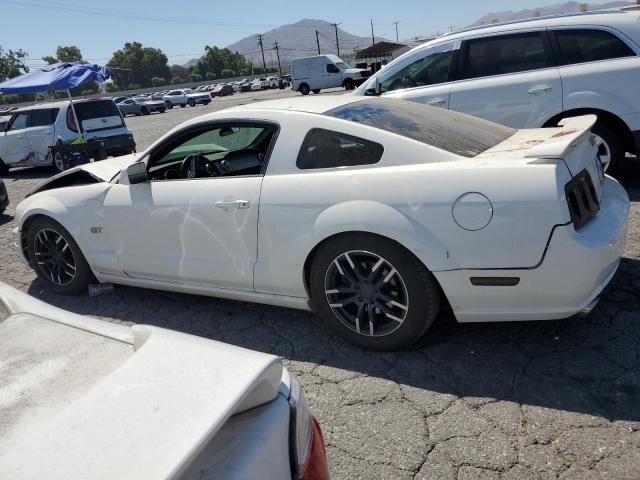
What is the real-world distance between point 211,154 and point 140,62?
123046 mm

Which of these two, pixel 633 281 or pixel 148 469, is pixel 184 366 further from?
pixel 633 281

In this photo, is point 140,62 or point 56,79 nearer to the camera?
point 56,79

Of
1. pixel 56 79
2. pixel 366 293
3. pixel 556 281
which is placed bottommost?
pixel 366 293

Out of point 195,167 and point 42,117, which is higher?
point 42,117

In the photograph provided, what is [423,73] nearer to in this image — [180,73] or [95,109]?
[95,109]

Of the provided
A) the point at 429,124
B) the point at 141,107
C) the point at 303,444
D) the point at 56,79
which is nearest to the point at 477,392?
the point at 303,444

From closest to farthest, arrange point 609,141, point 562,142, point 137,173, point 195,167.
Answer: point 562,142 → point 137,173 → point 195,167 → point 609,141

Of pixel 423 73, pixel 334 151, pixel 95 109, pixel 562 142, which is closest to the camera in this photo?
pixel 562 142

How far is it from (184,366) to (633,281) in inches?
129

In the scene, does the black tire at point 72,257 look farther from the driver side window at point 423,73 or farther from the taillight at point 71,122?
the taillight at point 71,122

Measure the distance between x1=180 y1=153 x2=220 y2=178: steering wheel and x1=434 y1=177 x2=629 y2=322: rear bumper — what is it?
2.23 meters

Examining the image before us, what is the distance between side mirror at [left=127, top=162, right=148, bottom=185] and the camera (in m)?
3.61

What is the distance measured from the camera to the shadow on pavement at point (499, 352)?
8.29 feet

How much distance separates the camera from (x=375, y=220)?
8.98 ft
